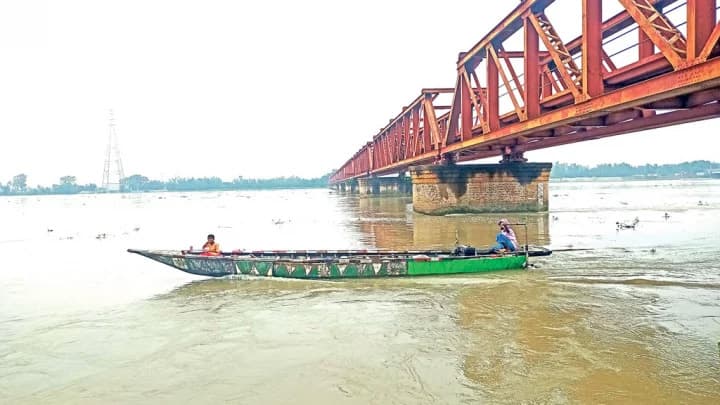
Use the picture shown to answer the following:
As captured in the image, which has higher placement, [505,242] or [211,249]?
[211,249]

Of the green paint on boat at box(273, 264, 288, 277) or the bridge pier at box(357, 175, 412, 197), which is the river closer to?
the green paint on boat at box(273, 264, 288, 277)

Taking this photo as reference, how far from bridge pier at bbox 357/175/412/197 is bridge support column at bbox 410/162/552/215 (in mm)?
40871

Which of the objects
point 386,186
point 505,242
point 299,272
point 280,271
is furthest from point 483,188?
point 386,186

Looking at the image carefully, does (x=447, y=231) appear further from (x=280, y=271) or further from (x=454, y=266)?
(x=280, y=271)

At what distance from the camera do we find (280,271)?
13516 millimetres

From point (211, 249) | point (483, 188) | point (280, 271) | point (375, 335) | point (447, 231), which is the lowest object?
point (375, 335)

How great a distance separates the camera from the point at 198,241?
24734mm

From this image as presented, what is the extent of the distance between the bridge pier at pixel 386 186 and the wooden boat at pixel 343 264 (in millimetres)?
60112

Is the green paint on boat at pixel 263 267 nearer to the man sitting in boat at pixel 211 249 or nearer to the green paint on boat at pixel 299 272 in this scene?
the green paint on boat at pixel 299 272

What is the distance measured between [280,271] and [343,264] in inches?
66.6

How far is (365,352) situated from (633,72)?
430 inches

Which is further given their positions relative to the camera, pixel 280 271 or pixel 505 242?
pixel 505 242

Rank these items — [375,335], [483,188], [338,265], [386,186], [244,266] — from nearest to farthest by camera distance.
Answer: [375,335] < [338,265] < [244,266] < [483,188] < [386,186]

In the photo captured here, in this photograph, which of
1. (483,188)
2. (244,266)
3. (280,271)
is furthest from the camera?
(483,188)
